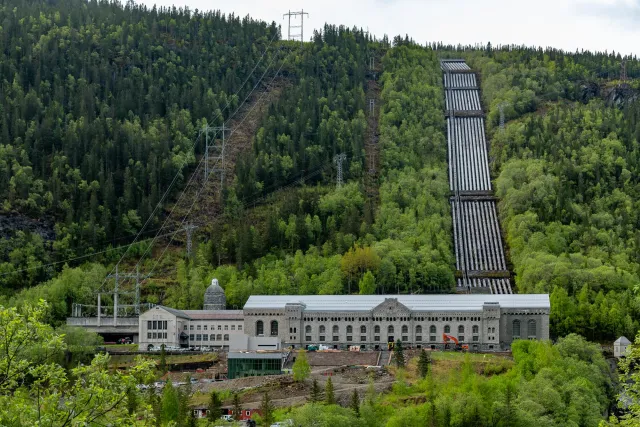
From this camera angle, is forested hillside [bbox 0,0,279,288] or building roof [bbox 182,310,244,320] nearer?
building roof [bbox 182,310,244,320]

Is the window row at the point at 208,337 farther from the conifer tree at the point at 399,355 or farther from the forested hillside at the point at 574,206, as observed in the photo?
the forested hillside at the point at 574,206

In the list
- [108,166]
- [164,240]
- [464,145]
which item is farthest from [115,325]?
[464,145]

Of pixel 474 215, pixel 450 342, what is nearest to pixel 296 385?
pixel 450 342

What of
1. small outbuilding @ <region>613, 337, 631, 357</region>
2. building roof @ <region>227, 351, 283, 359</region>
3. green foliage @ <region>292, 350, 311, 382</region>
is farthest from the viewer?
small outbuilding @ <region>613, 337, 631, 357</region>

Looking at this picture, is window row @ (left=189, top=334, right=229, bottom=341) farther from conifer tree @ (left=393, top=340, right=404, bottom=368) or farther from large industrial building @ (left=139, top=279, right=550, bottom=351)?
conifer tree @ (left=393, top=340, right=404, bottom=368)

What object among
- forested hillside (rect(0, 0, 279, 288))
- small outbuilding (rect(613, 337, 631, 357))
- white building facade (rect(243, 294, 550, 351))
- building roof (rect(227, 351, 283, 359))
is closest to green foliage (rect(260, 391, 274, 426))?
building roof (rect(227, 351, 283, 359))

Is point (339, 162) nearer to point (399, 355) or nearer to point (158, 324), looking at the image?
point (158, 324)

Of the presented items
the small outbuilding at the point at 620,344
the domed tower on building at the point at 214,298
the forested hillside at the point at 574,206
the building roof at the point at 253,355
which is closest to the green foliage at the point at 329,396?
the building roof at the point at 253,355
